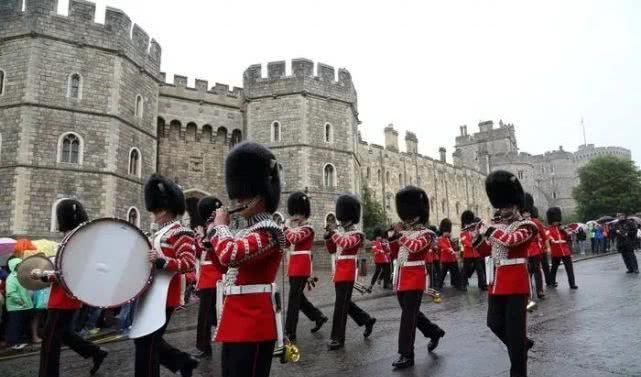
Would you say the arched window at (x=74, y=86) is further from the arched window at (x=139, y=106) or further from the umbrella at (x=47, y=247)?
the umbrella at (x=47, y=247)

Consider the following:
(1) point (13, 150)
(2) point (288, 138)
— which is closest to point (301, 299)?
(1) point (13, 150)

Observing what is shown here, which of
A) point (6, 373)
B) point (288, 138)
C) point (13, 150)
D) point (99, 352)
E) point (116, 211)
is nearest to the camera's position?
point (99, 352)

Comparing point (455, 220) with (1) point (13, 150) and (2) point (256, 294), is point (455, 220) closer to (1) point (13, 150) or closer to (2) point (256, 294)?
(1) point (13, 150)

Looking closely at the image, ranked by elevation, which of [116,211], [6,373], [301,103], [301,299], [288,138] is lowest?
[6,373]

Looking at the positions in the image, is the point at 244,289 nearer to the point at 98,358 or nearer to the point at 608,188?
the point at 98,358

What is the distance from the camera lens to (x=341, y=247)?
6.96 metres

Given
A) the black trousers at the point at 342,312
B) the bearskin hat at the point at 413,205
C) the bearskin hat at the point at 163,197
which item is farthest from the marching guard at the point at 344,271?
the bearskin hat at the point at 163,197

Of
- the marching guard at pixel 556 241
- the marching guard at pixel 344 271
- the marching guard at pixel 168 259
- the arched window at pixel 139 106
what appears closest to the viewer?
the marching guard at pixel 168 259

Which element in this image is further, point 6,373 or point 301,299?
point 301,299

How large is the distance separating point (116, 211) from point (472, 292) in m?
14.8

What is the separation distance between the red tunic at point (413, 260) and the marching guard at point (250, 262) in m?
2.68

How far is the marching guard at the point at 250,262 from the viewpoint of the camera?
315 cm

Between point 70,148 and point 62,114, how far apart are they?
56.5 inches

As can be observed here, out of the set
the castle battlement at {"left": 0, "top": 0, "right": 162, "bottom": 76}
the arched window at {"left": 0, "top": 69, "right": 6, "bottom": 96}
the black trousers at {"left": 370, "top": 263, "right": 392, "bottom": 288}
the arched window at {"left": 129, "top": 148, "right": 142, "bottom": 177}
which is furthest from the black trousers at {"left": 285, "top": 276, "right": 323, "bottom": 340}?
the arched window at {"left": 0, "top": 69, "right": 6, "bottom": 96}
